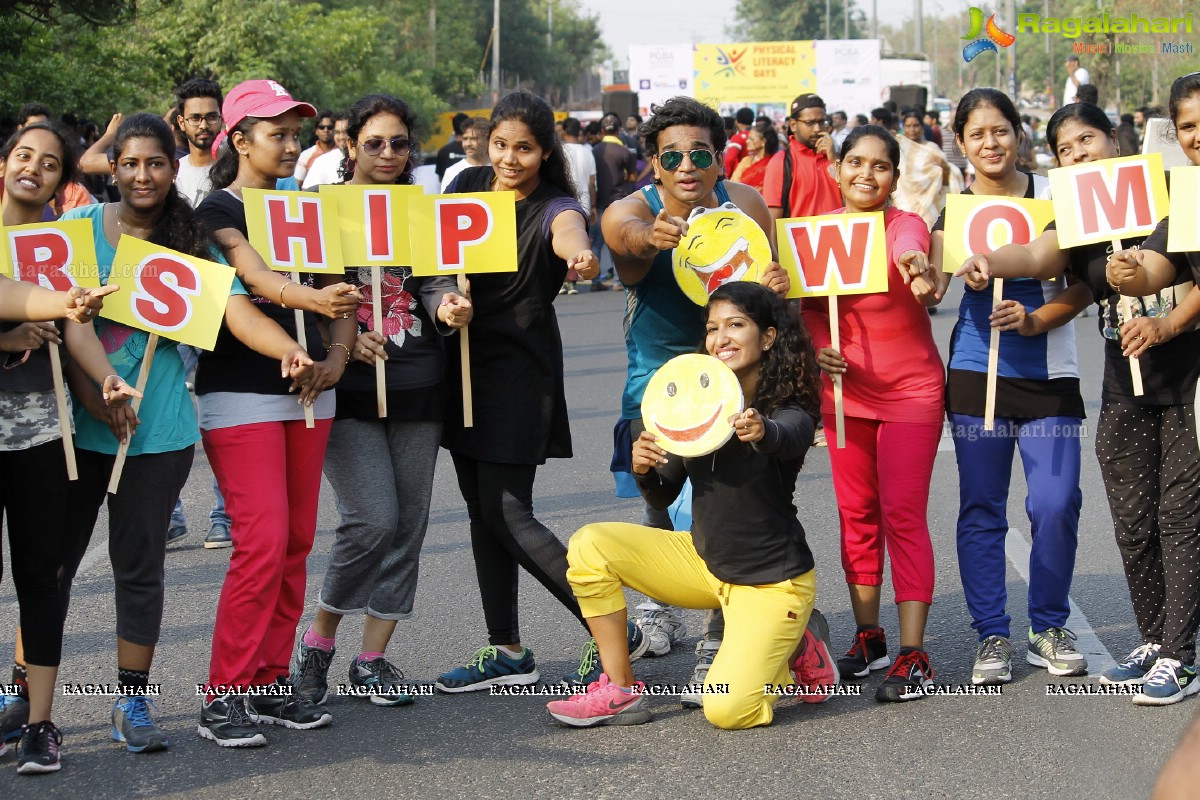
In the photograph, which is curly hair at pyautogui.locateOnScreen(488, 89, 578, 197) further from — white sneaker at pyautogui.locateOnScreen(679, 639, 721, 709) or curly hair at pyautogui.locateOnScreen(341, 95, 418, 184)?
white sneaker at pyautogui.locateOnScreen(679, 639, 721, 709)

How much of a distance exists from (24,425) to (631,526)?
1.89 m

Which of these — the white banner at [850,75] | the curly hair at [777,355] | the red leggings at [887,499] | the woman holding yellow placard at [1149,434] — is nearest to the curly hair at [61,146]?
the curly hair at [777,355]

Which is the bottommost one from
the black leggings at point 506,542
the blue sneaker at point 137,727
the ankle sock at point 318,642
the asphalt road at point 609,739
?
the asphalt road at point 609,739

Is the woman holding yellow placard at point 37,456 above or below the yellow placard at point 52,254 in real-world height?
below

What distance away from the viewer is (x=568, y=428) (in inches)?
197

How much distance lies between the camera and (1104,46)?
1457 inches

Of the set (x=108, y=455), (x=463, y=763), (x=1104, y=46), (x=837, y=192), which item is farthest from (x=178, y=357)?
(x=1104, y=46)

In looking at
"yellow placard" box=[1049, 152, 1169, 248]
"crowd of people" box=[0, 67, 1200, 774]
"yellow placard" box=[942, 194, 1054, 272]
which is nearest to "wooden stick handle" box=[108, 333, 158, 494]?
"crowd of people" box=[0, 67, 1200, 774]

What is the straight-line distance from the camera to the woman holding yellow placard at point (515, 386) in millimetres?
4918

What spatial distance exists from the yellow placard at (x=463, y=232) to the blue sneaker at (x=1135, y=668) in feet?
7.95

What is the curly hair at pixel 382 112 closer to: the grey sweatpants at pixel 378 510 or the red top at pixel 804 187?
the grey sweatpants at pixel 378 510

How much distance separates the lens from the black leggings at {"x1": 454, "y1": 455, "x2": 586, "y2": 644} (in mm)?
4926

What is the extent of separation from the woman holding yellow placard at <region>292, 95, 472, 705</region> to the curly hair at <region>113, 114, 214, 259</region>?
19.3 inches

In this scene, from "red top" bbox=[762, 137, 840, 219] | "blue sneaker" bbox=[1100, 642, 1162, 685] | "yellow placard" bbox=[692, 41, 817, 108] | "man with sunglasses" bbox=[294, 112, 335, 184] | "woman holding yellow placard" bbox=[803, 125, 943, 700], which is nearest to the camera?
"blue sneaker" bbox=[1100, 642, 1162, 685]
